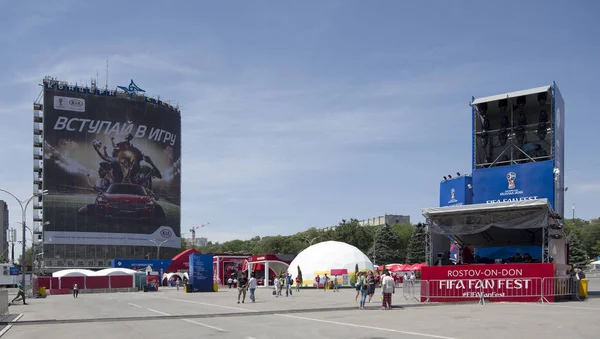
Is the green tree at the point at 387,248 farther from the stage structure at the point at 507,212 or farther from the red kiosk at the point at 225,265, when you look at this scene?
the stage structure at the point at 507,212

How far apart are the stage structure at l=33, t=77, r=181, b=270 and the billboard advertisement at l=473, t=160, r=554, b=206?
80.2 m

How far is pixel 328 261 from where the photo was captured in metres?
65.1

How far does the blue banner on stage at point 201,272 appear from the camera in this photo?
56719 millimetres

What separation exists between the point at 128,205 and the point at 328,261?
59596 millimetres

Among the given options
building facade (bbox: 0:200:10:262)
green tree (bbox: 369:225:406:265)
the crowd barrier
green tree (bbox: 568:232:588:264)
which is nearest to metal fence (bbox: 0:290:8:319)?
the crowd barrier

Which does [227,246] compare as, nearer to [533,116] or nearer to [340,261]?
[340,261]

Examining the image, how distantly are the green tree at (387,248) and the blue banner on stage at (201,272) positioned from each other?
51.3m

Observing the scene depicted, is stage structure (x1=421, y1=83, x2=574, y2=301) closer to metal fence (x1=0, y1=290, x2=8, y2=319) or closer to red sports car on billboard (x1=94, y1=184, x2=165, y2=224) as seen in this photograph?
metal fence (x1=0, y1=290, x2=8, y2=319)

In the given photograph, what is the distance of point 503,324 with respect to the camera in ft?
59.3

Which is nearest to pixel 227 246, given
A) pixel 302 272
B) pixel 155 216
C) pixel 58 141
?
pixel 155 216

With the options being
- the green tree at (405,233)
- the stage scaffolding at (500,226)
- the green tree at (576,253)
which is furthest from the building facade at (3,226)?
the stage scaffolding at (500,226)

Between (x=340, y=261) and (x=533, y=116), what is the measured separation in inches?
1237

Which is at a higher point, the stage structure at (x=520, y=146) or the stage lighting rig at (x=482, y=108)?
the stage lighting rig at (x=482, y=108)

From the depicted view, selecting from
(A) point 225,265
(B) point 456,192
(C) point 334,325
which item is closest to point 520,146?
(B) point 456,192
